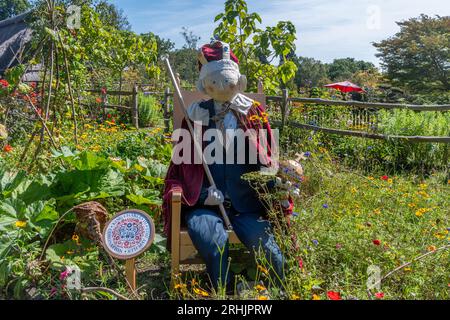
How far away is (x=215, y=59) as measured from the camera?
2.69m

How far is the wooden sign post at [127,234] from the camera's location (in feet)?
6.84

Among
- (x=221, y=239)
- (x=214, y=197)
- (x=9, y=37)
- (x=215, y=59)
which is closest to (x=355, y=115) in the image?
(x=215, y=59)

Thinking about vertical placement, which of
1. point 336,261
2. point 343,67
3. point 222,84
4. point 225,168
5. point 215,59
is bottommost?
point 336,261

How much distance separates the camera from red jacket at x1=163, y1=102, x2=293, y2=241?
8.34 ft

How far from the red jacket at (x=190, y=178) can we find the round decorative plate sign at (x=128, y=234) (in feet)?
1.23

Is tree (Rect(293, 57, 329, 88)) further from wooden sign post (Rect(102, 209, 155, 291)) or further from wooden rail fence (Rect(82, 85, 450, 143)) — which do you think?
wooden sign post (Rect(102, 209, 155, 291))

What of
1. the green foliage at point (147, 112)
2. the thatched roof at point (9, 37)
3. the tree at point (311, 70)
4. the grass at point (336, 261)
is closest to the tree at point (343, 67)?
the tree at point (311, 70)

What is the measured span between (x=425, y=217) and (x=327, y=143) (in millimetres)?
3135

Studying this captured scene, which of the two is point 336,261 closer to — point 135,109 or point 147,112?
point 135,109

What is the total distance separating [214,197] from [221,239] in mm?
249

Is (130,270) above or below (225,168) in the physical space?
below
